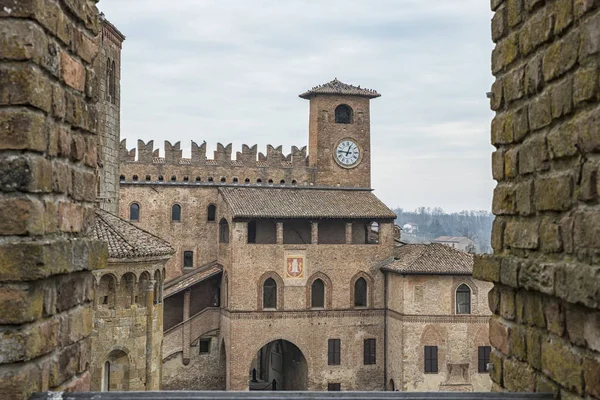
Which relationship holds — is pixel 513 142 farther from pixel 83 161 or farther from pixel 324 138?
pixel 324 138

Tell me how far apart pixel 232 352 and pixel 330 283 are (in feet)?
17.1

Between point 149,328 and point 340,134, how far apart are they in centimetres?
2257

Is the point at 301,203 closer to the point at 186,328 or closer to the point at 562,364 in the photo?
the point at 186,328

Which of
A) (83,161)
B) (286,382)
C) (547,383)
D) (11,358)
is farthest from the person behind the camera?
(286,382)

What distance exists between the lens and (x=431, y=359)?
32.8 metres

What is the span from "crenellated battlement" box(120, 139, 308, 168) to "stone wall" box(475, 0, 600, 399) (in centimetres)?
3294

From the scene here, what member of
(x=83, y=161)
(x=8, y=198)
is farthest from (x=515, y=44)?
(x=8, y=198)

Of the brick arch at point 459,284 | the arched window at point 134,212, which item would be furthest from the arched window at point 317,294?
the arched window at point 134,212

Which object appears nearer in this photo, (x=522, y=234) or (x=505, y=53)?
(x=522, y=234)

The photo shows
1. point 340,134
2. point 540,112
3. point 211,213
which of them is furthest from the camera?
point 340,134

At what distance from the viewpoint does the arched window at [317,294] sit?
34.8 metres

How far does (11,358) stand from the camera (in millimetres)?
3693

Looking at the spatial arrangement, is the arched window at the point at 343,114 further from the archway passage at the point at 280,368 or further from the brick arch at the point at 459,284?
the archway passage at the point at 280,368

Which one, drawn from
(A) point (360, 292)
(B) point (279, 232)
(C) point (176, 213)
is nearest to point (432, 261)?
(A) point (360, 292)
